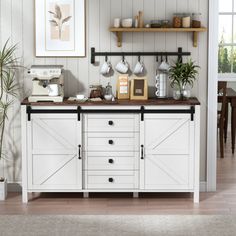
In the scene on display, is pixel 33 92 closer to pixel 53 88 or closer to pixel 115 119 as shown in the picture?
pixel 53 88

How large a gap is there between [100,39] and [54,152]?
1.11m

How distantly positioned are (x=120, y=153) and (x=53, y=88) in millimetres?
816

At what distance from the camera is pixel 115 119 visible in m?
6.30

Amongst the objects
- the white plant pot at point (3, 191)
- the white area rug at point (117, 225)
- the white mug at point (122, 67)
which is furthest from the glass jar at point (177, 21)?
the white plant pot at point (3, 191)

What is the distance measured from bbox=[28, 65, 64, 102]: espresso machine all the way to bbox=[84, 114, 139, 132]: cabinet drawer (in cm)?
32

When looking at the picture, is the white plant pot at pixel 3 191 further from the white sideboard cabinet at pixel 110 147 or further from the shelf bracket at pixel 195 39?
the shelf bracket at pixel 195 39

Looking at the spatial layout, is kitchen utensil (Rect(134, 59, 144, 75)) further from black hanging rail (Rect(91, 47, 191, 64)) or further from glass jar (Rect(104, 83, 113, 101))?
glass jar (Rect(104, 83, 113, 101))

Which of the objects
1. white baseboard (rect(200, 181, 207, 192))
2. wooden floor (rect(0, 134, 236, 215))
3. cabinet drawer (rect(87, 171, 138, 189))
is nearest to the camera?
wooden floor (rect(0, 134, 236, 215))

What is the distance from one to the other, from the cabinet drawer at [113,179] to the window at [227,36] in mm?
3777

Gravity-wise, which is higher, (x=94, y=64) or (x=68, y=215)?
(x=94, y=64)

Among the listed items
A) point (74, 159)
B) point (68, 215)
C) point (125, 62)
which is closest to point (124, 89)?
point (125, 62)

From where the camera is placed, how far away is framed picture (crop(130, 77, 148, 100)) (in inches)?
253

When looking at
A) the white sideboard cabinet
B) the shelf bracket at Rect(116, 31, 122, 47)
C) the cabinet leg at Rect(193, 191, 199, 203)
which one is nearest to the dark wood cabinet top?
the white sideboard cabinet

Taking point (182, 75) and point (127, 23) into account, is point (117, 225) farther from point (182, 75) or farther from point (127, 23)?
point (127, 23)
